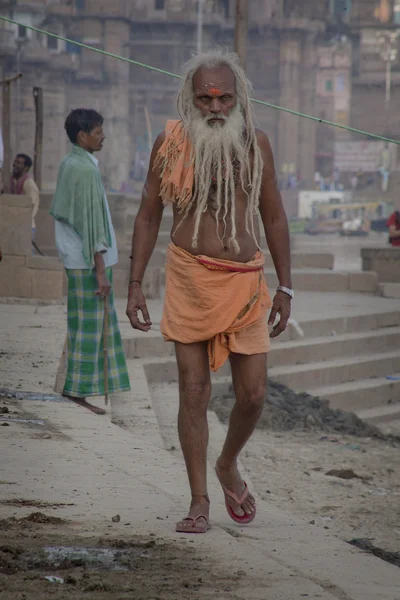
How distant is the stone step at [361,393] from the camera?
9.84 m

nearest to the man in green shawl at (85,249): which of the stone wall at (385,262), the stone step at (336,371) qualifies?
the stone step at (336,371)

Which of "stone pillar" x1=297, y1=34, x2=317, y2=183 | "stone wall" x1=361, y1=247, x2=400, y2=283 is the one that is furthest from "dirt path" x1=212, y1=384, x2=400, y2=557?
"stone pillar" x1=297, y1=34, x2=317, y2=183

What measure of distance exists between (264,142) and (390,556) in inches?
66.8

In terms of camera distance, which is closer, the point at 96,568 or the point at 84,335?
the point at 96,568

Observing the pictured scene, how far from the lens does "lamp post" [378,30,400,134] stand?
235 feet

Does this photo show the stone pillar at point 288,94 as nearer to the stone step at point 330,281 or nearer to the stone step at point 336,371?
the stone step at point 330,281

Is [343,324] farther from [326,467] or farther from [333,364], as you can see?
[326,467]

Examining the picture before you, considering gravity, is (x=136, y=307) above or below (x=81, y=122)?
below

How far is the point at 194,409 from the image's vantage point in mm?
4223

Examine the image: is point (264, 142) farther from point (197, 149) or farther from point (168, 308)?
point (168, 308)

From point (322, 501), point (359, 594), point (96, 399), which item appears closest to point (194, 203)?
point (359, 594)

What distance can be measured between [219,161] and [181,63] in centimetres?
6277

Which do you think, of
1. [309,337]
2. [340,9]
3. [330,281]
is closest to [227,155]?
[309,337]

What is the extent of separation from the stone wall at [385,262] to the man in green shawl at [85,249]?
1011 centimetres
